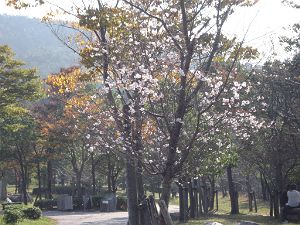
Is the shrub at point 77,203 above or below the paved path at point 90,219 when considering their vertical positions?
above

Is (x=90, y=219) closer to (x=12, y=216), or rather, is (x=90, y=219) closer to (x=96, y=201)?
(x=12, y=216)

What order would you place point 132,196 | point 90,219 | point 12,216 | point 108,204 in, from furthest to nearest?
point 108,204 → point 90,219 → point 12,216 → point 132,196

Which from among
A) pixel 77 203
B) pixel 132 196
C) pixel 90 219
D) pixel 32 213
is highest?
pixel 132 196

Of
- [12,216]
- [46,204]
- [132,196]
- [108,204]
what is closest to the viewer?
[132,196]

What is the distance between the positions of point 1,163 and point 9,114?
693 inches

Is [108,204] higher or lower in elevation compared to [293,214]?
higher

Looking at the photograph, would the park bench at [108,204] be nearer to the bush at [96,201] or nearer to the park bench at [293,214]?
the bush at [96,201]

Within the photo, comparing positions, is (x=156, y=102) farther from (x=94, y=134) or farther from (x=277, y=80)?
(x=277, y=80)

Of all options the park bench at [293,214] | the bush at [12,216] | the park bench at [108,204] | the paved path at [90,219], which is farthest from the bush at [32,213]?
the park bench at [293,214]

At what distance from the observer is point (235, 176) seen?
47500 millimetres

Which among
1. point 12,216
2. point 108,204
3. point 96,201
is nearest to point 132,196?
point 12,216

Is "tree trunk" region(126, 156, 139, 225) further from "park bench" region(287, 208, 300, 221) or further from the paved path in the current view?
the paved path

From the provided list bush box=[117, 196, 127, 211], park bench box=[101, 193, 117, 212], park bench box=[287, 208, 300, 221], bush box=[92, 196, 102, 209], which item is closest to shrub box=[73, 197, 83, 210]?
bush box=[92, 196, 102, 209]

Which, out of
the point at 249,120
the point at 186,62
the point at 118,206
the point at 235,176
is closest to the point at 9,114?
the point at 118,206
